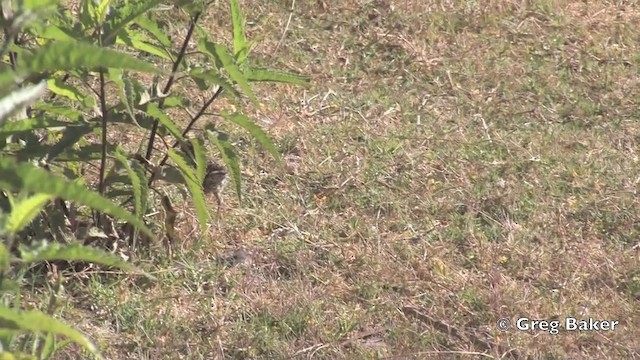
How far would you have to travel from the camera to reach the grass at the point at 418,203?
3.01 m

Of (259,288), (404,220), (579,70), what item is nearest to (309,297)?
(259,288)

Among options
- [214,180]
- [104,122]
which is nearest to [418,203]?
[214,180]

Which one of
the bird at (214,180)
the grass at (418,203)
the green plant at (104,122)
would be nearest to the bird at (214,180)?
the bird at (214,180)

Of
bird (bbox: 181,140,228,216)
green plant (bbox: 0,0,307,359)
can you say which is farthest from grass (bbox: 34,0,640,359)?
green plant (bbox: 0,0,307,359)

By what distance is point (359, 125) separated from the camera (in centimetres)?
433

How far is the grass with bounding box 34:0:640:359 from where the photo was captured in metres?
3.01

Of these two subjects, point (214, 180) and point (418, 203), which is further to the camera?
point (418, 203)

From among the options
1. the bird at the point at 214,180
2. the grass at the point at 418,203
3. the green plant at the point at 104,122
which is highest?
the green plant at the point at 104,122

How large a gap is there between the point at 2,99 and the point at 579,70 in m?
3.88

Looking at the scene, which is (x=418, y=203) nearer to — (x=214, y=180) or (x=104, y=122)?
(x=214, y=180)

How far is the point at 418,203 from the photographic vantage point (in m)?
3.77

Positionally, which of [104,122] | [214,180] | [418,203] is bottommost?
[418,203]

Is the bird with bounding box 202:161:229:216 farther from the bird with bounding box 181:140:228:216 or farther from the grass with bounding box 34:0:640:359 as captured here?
the grass with bounding box 34:0:640:359

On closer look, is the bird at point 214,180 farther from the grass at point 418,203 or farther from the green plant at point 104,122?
the green plant at point 104,122
